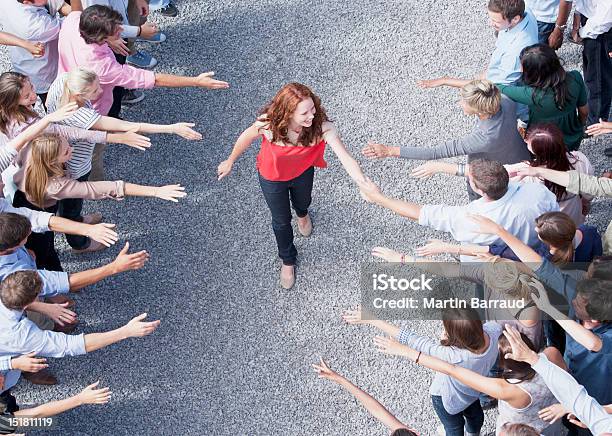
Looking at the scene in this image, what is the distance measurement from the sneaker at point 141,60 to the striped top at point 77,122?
5.56 feet

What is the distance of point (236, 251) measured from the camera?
6098 mm

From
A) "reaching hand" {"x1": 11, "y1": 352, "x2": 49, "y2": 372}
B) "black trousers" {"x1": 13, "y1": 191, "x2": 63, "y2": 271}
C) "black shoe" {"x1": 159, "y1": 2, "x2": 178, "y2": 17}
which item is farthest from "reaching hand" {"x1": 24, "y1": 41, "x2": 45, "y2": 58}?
"reaching hand" {"x1": 11, "y1": 352, "x2": 49, "y2": 372}

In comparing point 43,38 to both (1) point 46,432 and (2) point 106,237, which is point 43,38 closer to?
(2) point 106,237

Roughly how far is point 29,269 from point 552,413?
3.13m

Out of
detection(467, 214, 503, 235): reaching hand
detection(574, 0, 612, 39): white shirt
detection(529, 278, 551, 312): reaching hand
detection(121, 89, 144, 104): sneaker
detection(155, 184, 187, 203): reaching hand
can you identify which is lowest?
detection(121, 89, 144, 104): sneaker

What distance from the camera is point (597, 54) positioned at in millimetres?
6277

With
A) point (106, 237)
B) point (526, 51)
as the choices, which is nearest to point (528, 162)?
point (526, 51)

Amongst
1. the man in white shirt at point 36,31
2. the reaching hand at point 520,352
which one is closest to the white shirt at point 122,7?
the man in white shirt at point 36,31

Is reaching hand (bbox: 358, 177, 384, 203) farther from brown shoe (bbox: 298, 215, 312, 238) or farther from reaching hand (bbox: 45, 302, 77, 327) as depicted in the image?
reaching hand (bbox: 45, 302, 77, 327)

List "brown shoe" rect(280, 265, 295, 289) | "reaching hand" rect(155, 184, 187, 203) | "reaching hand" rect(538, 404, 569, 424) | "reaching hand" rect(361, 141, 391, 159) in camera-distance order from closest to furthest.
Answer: "reaching hand" rect(538, 404, 569, 424), "reaching hand" rect(155, 184, 187, 203), "reaching hand" rect(361, 141, 391, 159), "brown shoe" rect(280, 265, 295, 289)

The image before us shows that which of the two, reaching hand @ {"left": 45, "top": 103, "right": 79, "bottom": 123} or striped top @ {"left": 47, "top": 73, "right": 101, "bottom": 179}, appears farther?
striped top @ {"left": 47, "top": 73, "right": 101, "bottom": 179}

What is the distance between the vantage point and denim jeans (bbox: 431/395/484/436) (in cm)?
479

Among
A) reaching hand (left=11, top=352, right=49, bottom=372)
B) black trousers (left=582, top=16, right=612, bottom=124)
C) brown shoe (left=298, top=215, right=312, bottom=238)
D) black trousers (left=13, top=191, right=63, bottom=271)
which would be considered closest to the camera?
reaching hand (left=11, top=352, right=49, bottom=372)

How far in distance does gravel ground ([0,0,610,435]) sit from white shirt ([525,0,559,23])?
0.64 metres
